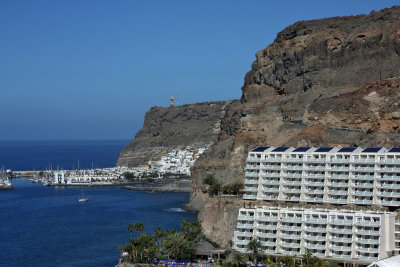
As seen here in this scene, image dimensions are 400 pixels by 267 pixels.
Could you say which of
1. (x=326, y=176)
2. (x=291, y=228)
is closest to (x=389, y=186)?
(x=326, y=176)

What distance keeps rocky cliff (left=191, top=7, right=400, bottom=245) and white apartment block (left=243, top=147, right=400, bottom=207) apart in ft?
46.2

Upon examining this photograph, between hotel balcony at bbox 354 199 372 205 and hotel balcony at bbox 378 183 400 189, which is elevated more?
hotel balcony at bbox 378 183 400 189

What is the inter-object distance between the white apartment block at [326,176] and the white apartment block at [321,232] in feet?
16.9

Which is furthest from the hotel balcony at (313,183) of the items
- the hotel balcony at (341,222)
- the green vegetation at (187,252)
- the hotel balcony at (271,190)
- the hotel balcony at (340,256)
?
the hotel balcony at (340,256)

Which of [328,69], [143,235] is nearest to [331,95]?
[328,69]

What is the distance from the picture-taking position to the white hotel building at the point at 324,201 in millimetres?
64812

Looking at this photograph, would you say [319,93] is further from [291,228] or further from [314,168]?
[291,228]

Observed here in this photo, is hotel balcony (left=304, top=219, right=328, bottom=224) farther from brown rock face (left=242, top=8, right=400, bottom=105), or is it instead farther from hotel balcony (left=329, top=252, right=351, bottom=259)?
brown rock face (left=242, top=8, right=400, bottom=105)

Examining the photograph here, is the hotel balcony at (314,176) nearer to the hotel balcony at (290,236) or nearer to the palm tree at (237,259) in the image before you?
the hotel balcony at (290,236)

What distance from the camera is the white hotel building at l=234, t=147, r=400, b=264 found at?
64812 millimetres

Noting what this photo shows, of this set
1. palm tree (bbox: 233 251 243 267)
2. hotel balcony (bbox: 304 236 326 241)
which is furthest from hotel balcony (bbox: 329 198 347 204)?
palm tree (bbox: 233 251 243 267)

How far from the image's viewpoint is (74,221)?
108000 millimetres

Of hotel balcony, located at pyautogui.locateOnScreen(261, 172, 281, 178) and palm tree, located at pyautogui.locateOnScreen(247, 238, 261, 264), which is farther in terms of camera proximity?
hotel balcony, located at pyautogui.locateOnScreen(261, 172, 281, 178)

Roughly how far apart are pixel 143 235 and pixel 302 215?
17.0 metres
